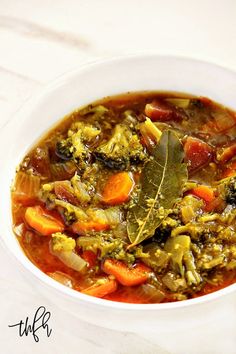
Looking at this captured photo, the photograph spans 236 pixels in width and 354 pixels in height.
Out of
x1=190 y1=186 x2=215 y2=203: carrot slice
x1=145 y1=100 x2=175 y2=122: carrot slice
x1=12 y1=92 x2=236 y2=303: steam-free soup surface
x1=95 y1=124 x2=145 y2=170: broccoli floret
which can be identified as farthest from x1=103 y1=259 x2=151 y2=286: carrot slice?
x1=145 y1=100 x2=175 y2=122: carrot slice

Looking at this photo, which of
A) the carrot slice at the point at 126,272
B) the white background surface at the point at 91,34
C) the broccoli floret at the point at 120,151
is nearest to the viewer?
the carrot slice at the point at 126,272

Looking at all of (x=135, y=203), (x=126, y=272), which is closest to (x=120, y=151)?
(x=135, y=203)

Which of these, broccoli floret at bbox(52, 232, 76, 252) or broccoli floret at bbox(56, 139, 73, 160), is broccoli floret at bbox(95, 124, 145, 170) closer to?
broccoli floret at bbox(56, 139, 73, 160)

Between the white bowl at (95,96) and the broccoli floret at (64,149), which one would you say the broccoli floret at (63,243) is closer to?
the white bowl at (95,96)

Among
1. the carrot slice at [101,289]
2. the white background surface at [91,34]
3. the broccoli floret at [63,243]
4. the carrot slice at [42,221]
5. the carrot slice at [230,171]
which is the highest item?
the white background surface at [91,34]

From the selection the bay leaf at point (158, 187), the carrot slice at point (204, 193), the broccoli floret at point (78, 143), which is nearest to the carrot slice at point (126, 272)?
the bay leaf at point (158, 187)
